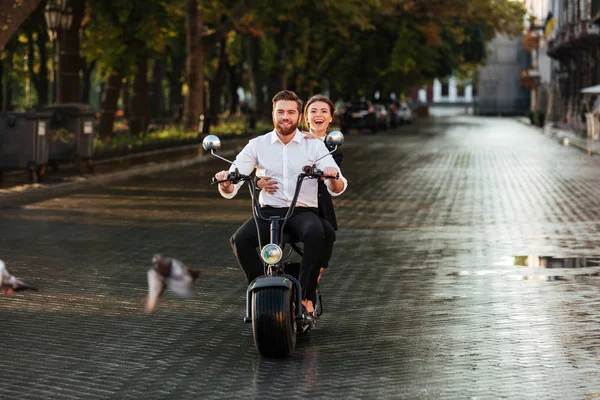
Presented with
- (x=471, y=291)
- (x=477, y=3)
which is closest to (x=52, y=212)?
(x=471, y=291)

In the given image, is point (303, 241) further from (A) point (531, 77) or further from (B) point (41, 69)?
(A) point (531, 77)

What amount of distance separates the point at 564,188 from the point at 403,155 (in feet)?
46.5

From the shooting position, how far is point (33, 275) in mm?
11797

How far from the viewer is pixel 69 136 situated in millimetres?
25688

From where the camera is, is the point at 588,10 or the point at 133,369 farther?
the point at 588,10

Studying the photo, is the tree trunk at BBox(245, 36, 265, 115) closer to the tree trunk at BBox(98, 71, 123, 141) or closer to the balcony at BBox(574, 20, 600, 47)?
the balcony at BBox(574, 20, 600, 47)

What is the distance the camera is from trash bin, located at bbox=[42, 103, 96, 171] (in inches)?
1006

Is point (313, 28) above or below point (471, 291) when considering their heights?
above

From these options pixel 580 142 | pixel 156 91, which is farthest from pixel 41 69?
pixel 580 142

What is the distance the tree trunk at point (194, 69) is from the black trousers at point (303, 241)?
114ft

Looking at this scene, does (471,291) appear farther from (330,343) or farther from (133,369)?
(133,369)

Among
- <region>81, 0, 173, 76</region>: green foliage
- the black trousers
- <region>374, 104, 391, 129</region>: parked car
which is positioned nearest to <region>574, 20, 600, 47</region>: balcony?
<region>374, 104, 391, 129</region>: parked car

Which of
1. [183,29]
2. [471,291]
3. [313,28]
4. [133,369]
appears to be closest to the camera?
[133,369]

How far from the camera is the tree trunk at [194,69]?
4272 centimetres
